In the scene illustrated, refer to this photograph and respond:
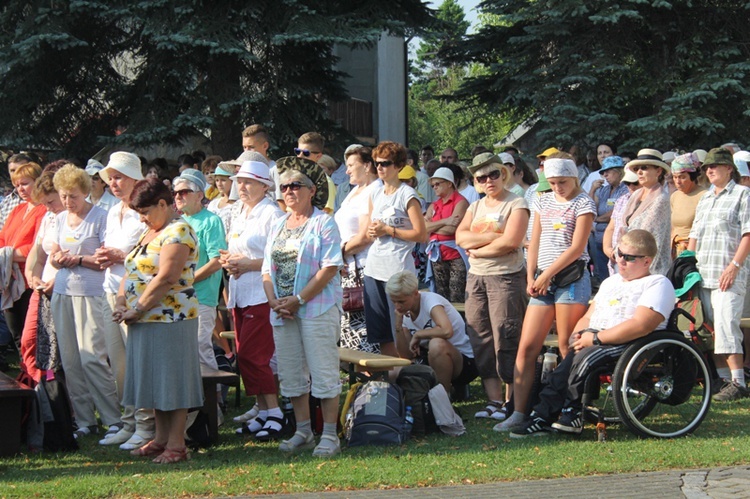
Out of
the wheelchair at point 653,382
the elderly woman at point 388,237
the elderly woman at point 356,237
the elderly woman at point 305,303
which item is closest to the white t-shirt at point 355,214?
the elderly woman at point 356,237

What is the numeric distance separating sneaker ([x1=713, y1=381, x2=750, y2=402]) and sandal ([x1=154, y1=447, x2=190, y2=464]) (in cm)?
444

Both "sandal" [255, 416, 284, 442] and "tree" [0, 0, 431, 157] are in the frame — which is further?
"tree" [0, 0, 431, 157]

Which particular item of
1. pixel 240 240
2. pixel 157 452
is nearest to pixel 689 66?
pixel 240 240

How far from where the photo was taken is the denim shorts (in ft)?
25.6

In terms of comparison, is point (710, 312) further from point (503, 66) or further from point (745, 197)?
point (503, 66)

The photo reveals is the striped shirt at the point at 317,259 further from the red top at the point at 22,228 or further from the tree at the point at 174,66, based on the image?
the tree at the point at 174,66

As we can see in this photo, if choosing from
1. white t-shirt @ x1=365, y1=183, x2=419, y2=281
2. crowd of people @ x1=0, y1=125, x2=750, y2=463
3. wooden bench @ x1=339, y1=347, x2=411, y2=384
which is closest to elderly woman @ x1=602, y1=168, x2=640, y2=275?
crowd of people @ x1=0, y1=125, x2=750, y2=463

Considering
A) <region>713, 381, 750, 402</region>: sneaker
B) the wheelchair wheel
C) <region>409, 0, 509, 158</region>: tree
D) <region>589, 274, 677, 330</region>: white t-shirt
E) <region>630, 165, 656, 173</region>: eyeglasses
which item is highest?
<region>409, 0, 509, 158</region>: tree

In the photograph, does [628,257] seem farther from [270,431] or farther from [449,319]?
[270,431]

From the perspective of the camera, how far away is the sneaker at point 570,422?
729cm

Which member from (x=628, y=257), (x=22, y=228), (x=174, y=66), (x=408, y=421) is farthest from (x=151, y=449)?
(x=174, y=66)

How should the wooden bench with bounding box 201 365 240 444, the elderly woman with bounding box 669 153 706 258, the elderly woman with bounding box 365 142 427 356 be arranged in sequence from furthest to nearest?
1. the elderly woman with bounding box 669 153 706 258
2. the elderly woman with bounding box 365 142 427 356
3. the wooden bench with bounding box 201 365 240 444

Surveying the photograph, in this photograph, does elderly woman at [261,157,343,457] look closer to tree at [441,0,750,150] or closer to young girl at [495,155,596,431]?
young girl at [495,155,596,431]

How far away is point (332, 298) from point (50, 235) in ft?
7.75
